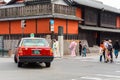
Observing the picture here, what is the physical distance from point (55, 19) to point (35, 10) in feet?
8.96

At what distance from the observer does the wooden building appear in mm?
38000

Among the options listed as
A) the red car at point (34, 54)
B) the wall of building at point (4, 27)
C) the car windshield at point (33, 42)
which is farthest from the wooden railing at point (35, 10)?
the red car at point (34, 54)

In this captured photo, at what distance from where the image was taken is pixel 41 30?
38.3 m

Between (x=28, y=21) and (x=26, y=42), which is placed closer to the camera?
(x=26, y=42)

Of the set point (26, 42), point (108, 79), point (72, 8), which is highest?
point (72, 8)

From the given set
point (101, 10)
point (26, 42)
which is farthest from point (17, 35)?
point (26, 42)

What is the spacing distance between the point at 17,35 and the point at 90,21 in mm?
11025

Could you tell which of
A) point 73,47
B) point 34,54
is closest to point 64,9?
point 73,47

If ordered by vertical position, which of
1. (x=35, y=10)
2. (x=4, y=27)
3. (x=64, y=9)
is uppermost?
(x=64, y=9)

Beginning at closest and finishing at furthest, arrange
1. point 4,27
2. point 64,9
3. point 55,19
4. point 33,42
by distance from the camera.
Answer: point 33,42 → point 55,19 → point 64,9 → point 4,27

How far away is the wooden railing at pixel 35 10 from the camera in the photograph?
37844 mm

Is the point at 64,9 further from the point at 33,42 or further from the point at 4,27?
the point at 33,42

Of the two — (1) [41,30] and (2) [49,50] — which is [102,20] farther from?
(2) [49,50]

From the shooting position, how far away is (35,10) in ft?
128
